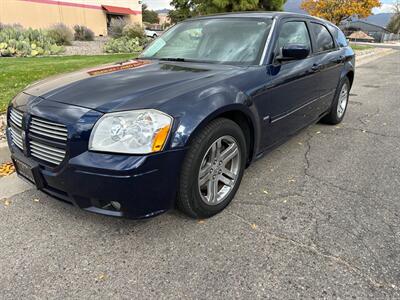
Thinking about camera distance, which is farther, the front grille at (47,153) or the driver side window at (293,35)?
the driver side window at (293,35)

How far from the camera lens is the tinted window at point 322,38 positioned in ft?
14.2

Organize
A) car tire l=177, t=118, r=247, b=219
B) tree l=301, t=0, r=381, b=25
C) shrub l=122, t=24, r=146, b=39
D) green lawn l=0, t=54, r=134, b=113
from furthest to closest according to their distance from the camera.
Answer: tree l=301, t=0, r=381, b=25, shrub l=122, t=24, r=146, b=39, green lawn l=0, t=54, r=134, b=113, car tire l=177, t=118, r=247, b=219

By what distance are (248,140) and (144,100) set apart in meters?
1.13

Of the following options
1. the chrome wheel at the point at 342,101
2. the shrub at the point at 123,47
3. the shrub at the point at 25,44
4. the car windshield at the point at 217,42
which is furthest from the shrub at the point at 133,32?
the car windshield at the point at 217,42

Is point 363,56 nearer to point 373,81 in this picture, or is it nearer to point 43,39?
point 373,81

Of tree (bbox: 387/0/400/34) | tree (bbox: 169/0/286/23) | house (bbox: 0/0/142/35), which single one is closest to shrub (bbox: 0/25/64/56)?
tree (bbox: 169/0/286/23)

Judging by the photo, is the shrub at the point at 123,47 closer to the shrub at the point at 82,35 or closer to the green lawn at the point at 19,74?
the green lawn at the point at 19,74

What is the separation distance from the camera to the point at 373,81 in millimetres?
10344

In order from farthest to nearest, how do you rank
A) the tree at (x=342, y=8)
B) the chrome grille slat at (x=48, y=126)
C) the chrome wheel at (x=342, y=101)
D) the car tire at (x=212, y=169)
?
1. the tree at (x=342, y=8)
2. the chrome wheel at (x=342, y=101)
3. the car tire at (x=212, y=169)
4. the chrome grille slat at (x=48, y=126)

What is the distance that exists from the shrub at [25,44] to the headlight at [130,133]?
1211 centimetres

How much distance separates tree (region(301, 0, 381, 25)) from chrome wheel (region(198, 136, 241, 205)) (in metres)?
29.6

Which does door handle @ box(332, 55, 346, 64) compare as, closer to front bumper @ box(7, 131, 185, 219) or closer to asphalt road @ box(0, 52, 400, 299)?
asphalt road @ box(0, 52, 400, 299)

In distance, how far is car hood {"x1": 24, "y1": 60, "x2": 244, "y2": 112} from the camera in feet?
7.63

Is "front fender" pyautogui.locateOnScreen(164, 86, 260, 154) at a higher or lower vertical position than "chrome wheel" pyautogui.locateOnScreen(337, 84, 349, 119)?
higher
